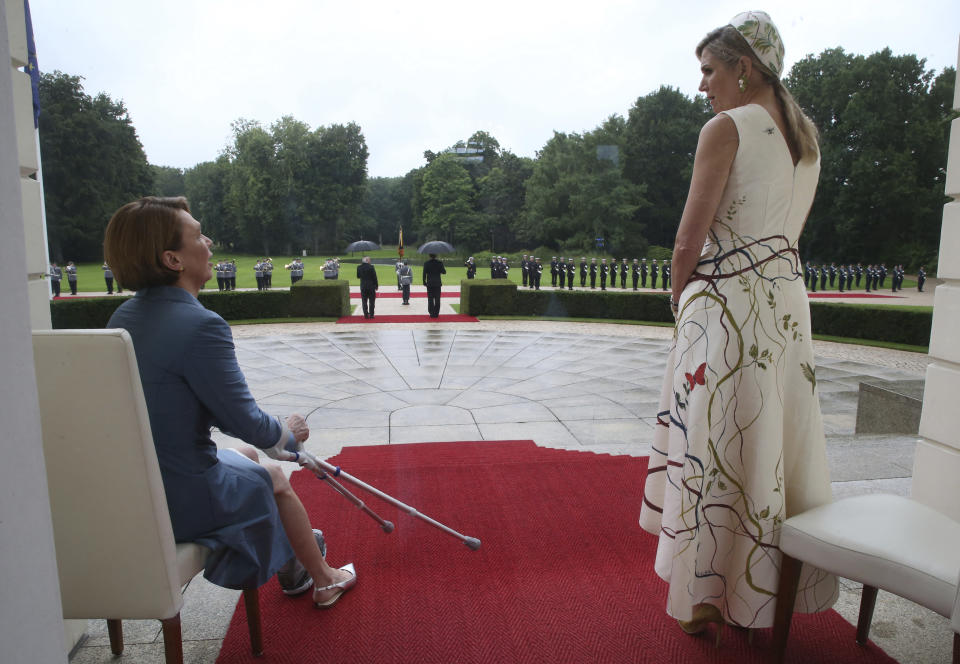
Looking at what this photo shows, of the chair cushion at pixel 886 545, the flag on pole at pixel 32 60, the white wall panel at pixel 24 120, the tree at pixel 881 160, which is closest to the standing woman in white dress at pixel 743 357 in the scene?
the chair cushion at pixel 886 545

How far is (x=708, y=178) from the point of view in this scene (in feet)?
6.03

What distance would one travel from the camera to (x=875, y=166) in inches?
1587

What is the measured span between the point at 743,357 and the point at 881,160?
155 feet

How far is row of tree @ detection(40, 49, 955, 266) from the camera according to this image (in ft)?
111

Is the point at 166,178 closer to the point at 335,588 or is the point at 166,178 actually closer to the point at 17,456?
the point at 335,588

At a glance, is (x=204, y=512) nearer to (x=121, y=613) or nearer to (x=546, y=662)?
(x=121, y=613)

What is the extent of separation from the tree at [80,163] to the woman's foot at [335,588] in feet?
122

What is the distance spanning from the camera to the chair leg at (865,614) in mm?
1987

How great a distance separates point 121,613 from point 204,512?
31 cm

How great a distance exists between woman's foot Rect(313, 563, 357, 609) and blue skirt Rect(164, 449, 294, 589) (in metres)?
0.30

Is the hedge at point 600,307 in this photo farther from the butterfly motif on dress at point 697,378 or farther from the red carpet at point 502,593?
the butterfly motif on dress at point 697,378

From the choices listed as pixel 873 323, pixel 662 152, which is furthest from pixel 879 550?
pixel 662 152

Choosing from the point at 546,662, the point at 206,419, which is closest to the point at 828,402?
the point at 546,662

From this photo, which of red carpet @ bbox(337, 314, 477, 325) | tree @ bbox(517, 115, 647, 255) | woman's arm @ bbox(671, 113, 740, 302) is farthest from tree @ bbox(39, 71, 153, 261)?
woman's arm @ bbox(671, 113, 740, 302)
